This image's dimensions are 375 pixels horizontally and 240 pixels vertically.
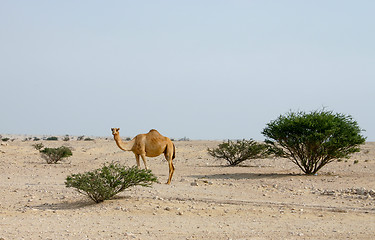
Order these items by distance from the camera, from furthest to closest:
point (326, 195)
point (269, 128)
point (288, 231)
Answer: point (269, 128) → point (326, 195) → point (288, 231)

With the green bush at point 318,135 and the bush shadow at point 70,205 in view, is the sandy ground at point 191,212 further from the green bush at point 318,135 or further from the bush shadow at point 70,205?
the green bush at point 318,135

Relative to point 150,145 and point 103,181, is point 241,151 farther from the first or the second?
point 103,181

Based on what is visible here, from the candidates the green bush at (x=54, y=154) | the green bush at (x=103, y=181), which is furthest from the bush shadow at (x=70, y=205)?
the green bush at (x=54, y=154)

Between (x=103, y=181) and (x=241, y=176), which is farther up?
(x=241, y=176)

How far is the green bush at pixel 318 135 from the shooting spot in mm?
22359

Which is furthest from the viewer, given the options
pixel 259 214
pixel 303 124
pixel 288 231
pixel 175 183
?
pixel 303 124

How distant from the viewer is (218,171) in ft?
84.3

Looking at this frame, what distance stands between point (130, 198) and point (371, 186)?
9.70m

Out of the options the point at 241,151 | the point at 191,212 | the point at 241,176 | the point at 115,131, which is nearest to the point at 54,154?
the point at 241,151

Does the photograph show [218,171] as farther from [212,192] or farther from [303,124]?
[212,192]

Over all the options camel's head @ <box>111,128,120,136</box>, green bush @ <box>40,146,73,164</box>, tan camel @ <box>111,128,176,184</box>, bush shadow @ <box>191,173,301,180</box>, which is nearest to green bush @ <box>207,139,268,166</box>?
bush shadow @ <box>191,173,301,180</box>

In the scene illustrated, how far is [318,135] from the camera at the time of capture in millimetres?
22094

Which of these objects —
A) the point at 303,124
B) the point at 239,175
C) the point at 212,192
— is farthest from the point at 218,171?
the point at 212,192

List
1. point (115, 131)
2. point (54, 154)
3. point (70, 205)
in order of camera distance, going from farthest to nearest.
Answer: point (54, 154)
point (115, 131)
point (70, 205)
